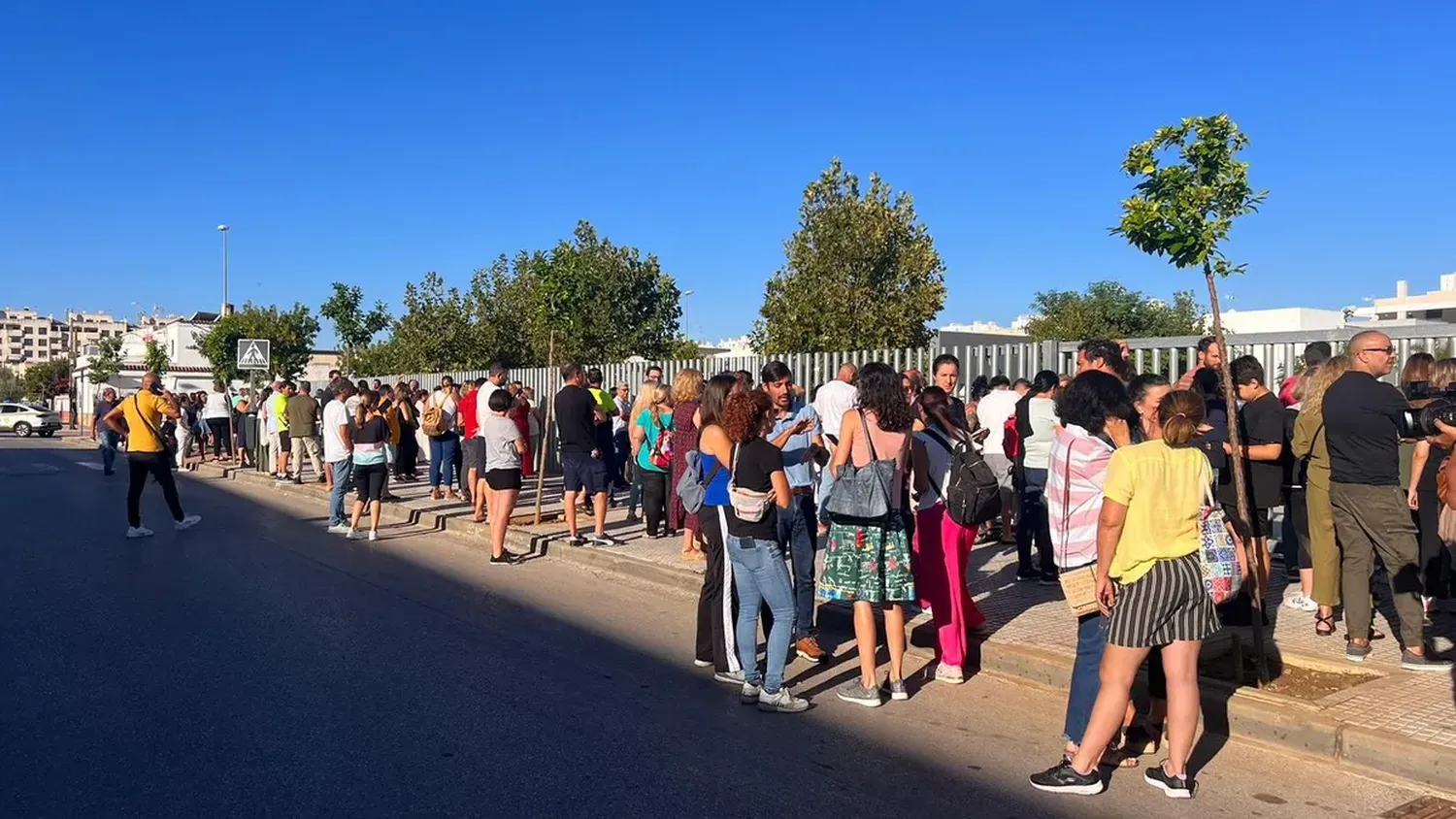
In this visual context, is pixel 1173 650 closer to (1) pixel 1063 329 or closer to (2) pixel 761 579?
(2) pixel 761 579

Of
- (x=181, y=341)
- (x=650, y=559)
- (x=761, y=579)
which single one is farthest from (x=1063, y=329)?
(x=181, y=341)

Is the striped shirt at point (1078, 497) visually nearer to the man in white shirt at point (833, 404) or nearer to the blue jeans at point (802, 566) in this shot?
the blue jeans at point (802, 566)

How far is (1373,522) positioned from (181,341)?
75.7 m

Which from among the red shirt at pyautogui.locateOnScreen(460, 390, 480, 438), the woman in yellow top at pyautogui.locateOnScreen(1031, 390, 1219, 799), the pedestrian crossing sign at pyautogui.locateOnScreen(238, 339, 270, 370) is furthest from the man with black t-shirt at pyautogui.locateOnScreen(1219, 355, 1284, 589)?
the pedestrian crossing sign at pyautogui.locateOnScreen(238, 339, 270, 370)

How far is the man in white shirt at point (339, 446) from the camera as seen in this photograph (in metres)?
12.8

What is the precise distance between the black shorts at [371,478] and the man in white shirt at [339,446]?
316 mm

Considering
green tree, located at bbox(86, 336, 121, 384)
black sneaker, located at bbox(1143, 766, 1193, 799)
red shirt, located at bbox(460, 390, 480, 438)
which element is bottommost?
black sneaker, located at bbox(1143, 766, 1193, 799)

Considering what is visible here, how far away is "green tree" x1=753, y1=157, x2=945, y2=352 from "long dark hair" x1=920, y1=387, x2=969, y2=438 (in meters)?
24.0

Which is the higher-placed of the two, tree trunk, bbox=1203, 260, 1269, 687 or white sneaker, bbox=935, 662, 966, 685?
tree trunk, bbox=1203, 260, 1269, 687

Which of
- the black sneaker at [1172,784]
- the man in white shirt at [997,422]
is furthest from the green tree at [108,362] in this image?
the black sneaker at [1172,784]

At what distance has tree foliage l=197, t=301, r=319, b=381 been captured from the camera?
125 ft

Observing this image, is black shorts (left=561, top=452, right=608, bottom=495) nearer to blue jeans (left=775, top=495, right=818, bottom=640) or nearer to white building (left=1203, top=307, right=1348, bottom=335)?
blue jeans (left=775, top=495, right=818, bottom=640)

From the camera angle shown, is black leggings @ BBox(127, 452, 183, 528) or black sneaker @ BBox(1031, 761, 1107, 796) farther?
black leggings @ BBox(127, 452, 183, 528)

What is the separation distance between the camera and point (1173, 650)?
458cm
